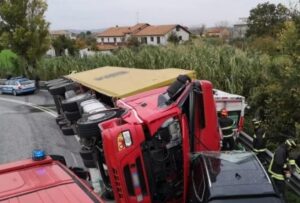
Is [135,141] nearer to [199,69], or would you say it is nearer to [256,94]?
[256,94]

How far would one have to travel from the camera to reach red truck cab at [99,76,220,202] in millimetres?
6397

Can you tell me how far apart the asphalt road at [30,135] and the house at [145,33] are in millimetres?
63834

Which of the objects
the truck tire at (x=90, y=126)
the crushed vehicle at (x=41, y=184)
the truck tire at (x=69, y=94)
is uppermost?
the crushed vehicle at (x=41, y=184)

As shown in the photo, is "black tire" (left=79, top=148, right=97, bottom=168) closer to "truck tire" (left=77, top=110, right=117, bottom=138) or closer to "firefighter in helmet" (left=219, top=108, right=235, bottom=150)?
"truck tire" (left=77, top=110, right=117, bottom=138)

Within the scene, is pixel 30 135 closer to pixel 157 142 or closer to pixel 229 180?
pixel 157 142

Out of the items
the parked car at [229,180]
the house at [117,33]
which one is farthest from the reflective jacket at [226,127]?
the house at [117,33]

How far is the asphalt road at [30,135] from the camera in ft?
39.9

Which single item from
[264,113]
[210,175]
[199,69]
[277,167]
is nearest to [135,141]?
[210,175]

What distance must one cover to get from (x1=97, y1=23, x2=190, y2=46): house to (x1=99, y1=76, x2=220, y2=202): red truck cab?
249 feet

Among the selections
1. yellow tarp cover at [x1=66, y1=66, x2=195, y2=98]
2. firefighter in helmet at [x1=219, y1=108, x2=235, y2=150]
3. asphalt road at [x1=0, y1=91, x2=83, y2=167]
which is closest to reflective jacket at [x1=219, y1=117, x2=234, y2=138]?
firefighter in helmet at [x1=219, y1=108, x2=235, y2=150]

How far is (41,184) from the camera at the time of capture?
3.96m

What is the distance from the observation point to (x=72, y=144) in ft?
43.2

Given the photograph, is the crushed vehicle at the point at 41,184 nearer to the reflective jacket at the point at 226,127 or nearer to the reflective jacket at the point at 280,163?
the reflective jacket at the point at 280,163

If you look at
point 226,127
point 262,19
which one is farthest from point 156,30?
point 226,127
